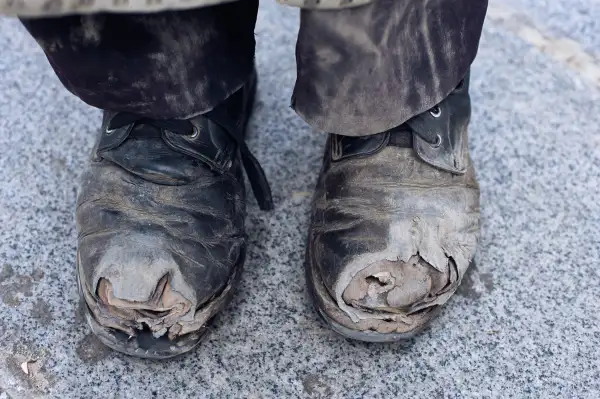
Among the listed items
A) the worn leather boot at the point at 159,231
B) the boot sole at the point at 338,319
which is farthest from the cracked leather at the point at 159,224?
the boot sole at the point at 338,319

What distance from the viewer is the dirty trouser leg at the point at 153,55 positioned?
60cm

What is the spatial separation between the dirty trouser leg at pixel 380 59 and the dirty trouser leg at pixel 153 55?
0.10 meters

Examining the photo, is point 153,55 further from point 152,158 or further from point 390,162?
point 390,162

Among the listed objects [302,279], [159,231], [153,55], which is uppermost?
[153,55]

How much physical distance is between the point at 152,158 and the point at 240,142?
0.12 m

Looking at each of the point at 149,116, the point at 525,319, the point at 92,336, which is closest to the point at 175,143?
the point at 149,116

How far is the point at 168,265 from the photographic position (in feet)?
2.22

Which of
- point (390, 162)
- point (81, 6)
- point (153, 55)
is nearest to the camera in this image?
point (81, 6)

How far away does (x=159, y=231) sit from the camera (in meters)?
0.70

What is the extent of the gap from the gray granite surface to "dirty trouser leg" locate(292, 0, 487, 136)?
260 millimetres

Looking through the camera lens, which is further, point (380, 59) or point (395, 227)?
point (395, 227)

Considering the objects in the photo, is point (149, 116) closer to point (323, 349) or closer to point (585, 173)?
point (323, 349)

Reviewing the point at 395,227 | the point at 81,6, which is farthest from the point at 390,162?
the point at 81,6

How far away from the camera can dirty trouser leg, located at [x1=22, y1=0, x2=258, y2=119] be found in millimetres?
605
